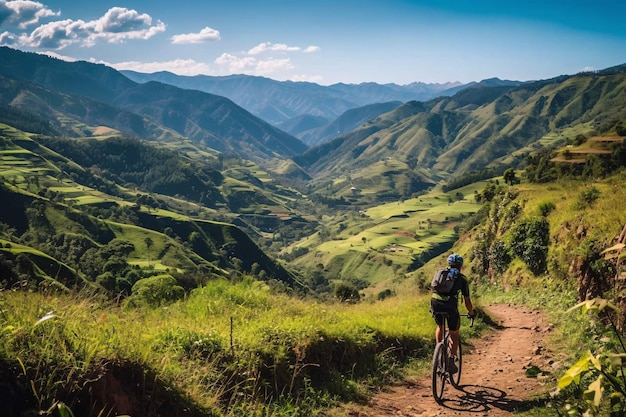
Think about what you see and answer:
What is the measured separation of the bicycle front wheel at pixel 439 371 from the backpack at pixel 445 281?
1108mm

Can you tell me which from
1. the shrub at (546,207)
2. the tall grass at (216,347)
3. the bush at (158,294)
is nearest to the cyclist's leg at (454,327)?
the tall grass at (216,347)

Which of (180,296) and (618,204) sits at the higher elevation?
(618,204)

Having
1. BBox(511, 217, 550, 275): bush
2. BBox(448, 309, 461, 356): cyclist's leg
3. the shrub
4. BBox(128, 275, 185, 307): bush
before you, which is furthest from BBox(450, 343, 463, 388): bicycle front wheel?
the shrub

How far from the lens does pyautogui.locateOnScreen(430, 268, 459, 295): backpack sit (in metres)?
9.05

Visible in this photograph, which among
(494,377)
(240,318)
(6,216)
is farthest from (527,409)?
(6,216)

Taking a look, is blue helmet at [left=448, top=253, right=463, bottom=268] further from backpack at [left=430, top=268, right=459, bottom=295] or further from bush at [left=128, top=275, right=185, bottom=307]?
bush at [left=128, top=275, right=185, bottom=307]

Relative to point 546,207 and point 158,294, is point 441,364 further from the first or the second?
point 546,207

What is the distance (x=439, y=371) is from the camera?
29.4 feet

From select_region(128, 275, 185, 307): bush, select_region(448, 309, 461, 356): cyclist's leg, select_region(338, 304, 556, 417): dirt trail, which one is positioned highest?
select_region(448, 309, 461, 356): cyclist's leg

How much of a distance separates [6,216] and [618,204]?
174627 mm

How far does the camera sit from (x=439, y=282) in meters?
9.10

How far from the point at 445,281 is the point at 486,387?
2833 millimetres

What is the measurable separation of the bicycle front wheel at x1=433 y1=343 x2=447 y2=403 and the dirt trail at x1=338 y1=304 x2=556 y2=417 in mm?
Result: 224

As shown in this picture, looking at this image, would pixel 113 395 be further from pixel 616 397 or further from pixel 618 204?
pixel 618 204
